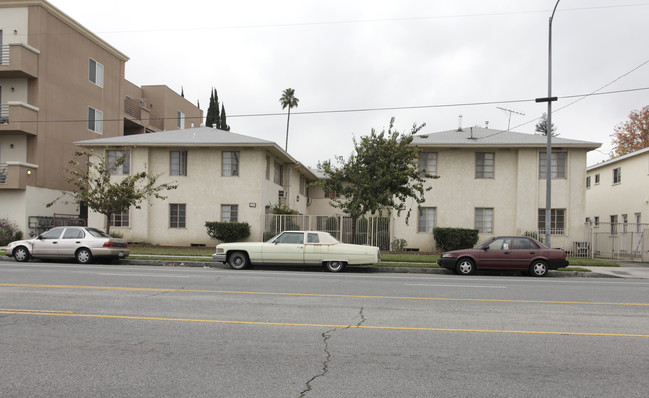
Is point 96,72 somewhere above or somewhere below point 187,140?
above

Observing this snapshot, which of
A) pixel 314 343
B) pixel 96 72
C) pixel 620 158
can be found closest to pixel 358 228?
pixel 620 158

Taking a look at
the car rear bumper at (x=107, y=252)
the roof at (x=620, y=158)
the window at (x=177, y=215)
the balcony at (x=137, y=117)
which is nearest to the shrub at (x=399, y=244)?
the window at (x=177, y=215)

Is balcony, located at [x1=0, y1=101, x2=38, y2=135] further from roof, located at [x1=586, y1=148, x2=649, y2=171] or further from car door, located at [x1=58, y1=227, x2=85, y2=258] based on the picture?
roof, located at [x1=586, y1=148, x2=649, y2=171]

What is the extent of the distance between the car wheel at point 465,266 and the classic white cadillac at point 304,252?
284cm

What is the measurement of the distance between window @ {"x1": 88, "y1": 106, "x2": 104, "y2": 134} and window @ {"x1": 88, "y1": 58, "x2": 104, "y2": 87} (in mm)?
1886

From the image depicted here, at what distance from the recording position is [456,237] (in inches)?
963

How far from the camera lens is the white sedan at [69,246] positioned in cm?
1788

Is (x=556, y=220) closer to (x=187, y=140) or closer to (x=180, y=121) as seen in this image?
(x=187, y=140)

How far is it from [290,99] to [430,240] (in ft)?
111

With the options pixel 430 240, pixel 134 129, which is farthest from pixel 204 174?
pixel 134 129

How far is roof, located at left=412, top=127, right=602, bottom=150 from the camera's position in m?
25.1

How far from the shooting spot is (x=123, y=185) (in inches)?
860

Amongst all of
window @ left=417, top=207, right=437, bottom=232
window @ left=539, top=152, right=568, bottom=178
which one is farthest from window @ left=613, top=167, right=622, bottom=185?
window @ left=417, top=207, right=437, bottom=232

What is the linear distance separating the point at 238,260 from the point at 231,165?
36.1ft
